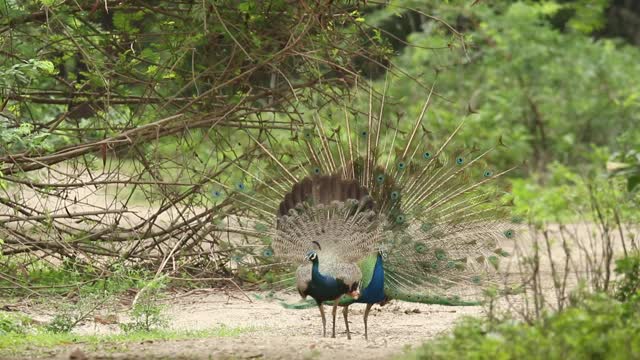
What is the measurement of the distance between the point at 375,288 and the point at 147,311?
1.61 meters

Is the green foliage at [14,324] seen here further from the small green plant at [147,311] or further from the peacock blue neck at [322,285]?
the peacock blue neck at [322,285]

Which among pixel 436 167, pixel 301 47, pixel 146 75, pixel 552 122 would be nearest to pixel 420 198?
pixel 436 167

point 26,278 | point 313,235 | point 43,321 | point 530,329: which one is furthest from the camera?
point 26,278

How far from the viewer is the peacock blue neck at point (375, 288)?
8.30 meters

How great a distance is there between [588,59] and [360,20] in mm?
12183

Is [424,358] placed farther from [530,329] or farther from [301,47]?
[301,47]

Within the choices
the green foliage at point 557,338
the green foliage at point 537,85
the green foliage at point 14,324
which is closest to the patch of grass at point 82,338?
the green foliage at point 14,324

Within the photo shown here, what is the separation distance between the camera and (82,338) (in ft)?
25.8

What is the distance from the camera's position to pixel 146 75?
10453 millimetres

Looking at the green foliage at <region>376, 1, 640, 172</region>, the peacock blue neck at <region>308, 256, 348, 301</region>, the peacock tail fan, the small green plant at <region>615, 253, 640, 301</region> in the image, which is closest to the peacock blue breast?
the peacock blue neck at <region>308, 256, 348, 301</region>

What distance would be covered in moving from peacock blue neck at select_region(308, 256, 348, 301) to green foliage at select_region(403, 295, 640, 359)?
166 cm

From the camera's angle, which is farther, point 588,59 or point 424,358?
point 588,59

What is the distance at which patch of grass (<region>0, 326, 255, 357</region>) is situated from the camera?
7346 mm

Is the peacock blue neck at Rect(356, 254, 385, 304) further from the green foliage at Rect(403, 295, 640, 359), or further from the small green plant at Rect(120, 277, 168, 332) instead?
the green foliage at Rect(403, 295, 640, 359)
